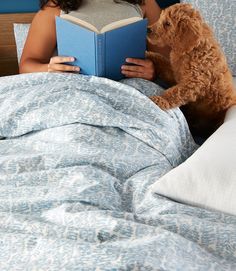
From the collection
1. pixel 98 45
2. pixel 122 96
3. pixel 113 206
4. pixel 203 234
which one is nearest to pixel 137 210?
pixel 113 206

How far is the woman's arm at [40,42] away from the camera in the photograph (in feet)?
4.88

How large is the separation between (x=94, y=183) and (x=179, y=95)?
48cm

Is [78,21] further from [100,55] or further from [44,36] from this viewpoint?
[44,36]

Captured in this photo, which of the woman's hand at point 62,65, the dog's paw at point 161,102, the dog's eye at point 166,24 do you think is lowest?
the dog's paw at point 161,102

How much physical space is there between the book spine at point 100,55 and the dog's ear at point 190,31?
25 cm

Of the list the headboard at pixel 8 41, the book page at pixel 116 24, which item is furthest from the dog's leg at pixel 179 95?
the headboard at pixel 8 41

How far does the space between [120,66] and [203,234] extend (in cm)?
70

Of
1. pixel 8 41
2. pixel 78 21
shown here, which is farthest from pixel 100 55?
pixel 8 41

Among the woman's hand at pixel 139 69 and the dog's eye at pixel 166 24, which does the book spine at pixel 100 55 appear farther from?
the dog's eye at pixel 166 24

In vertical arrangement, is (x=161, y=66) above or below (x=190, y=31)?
below

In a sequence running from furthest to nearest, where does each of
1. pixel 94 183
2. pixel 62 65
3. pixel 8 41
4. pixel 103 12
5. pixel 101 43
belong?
pixel 8 41
pixel 103 12
pixel 62 65
pixel 101 43
pixel 94 183

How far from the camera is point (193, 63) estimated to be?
1.24m

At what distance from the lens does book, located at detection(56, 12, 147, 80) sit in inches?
46.0

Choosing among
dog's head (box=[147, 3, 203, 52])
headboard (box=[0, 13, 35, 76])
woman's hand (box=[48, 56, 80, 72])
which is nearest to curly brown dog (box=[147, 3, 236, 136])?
dog's head (box=[147, 3, 203, 52])
